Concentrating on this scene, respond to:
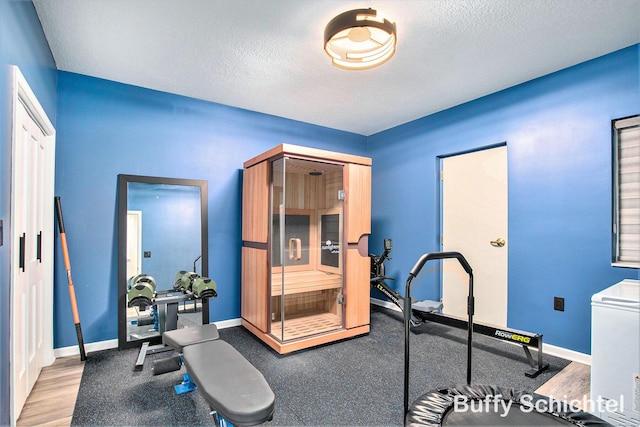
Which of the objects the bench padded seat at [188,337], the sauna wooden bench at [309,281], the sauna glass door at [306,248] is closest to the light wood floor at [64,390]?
the bench padded seat at [188,337]

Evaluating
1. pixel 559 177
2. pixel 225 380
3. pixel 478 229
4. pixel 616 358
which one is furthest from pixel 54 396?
pixel 559 177

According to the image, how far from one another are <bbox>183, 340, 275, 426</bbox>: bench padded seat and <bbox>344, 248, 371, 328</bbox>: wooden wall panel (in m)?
1.60

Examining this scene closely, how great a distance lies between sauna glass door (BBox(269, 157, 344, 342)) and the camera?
3.16m

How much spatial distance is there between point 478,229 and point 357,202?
1.52 m

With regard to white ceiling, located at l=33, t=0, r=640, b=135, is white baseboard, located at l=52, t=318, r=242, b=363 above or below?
below

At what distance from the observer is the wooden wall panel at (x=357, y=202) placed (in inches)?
131

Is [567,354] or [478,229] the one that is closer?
[567,354]

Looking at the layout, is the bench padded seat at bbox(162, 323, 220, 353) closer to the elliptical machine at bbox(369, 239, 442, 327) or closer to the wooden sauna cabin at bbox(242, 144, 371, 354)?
the wooden sauna cabin at bbox(242, 144, 371, 354)

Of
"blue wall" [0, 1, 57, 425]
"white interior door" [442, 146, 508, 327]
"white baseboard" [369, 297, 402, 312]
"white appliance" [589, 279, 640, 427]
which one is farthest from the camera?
"white baseboard" [369, 297, 402, 312]

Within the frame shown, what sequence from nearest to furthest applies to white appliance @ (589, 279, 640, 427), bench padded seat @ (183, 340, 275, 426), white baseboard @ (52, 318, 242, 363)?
1. bench padded seat @ (183, 340, 275, 426)
2. white appliance @ (589, 279, 640, 427)
3. white baseboard @ (52, 318, 242, 363)

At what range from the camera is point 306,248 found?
11.6 ft

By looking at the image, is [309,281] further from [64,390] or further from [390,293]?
[64,390]

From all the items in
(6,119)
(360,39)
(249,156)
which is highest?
(360,39)

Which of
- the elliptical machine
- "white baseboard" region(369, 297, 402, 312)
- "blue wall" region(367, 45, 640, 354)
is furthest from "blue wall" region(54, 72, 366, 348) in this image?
"blue wall" region(367, 45, 640, 354)
